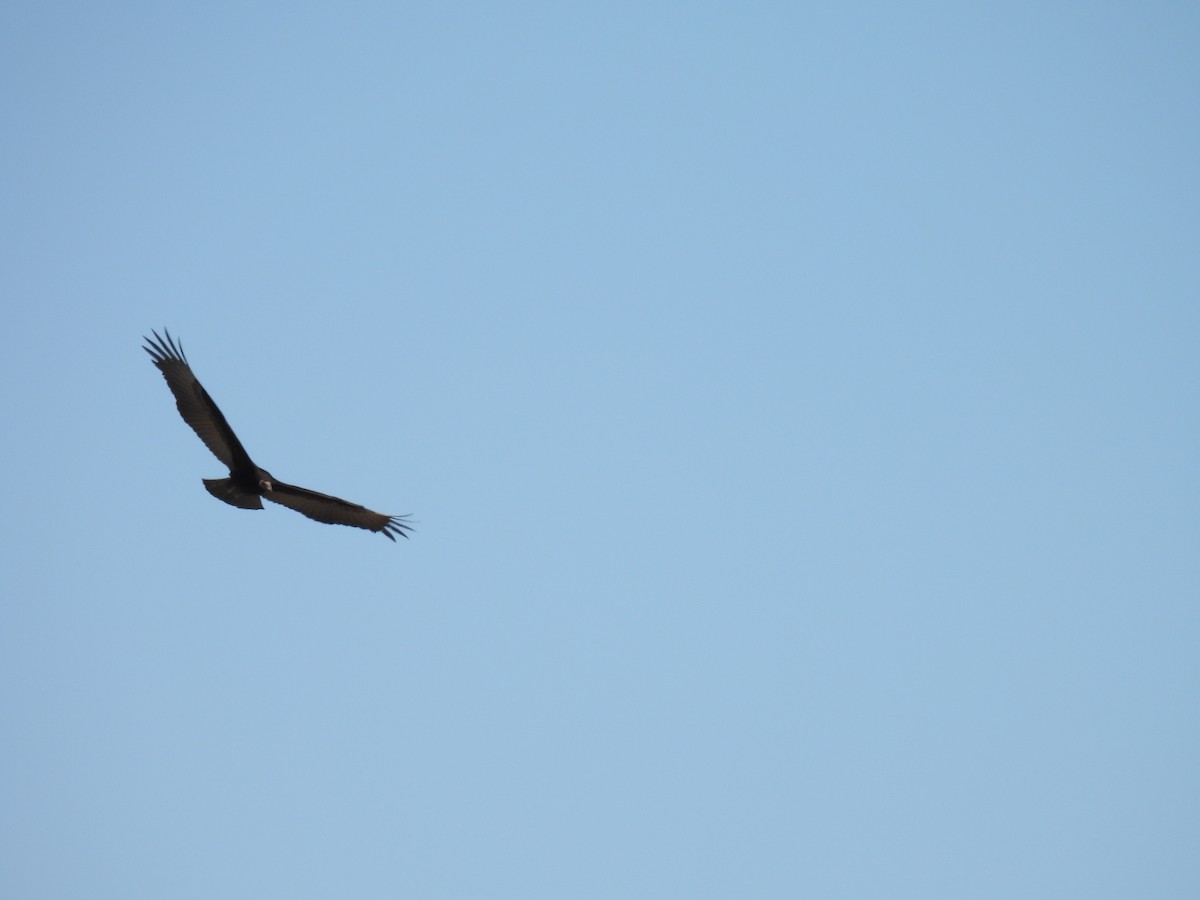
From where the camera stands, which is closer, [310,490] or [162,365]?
[162,365]

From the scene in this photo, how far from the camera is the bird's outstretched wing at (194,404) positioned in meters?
29.1

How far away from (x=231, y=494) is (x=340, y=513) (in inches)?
110

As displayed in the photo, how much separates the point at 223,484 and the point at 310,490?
183cm

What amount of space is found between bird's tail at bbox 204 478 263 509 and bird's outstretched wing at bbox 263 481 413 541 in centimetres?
122

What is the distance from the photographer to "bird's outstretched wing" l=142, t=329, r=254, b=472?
29094mm

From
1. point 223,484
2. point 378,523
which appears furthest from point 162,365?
point 378,523

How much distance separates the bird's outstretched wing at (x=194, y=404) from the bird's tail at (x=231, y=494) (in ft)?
1.51

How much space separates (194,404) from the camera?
29.3 m

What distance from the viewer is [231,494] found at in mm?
29984

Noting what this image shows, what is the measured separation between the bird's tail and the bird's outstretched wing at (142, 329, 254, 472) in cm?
46

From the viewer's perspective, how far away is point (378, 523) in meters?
32.2

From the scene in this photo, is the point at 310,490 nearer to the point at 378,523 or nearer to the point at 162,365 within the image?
the point at 378,523

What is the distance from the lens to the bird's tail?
1172 inches

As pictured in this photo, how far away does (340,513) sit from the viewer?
106 feet
